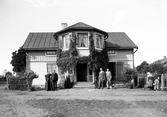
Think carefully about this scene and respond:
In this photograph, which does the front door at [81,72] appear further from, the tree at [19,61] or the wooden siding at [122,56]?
the tree at [19,61]

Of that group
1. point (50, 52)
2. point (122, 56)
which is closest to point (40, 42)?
point (50, 52)

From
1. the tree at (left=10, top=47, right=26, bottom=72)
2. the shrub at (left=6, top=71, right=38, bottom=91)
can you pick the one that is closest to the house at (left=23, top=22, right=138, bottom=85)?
the shrub at (left=6, top=71, right=38, bottom=91)

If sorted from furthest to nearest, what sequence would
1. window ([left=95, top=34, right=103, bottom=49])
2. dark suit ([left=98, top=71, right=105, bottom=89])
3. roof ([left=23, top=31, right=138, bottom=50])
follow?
roof ([left=23, top=31, right=138, bottom=50]), window ([left=95, top=34, right=103, bottom=49]), dark suit ([left=98, top=71, right=105, bottom=89])

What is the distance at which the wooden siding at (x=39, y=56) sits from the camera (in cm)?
2144

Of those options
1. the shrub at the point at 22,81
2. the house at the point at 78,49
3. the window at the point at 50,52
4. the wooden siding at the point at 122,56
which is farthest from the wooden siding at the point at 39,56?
the wooden siding at the point at 122,56

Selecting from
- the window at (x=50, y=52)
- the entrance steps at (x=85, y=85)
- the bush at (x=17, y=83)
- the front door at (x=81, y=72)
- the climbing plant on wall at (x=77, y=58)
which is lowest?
the entrance steps at (x=85, y=85)

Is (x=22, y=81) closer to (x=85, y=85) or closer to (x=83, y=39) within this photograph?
(x=85, y=85)

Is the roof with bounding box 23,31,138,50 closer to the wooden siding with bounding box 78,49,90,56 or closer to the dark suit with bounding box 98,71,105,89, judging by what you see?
the wooden siding with bounding box 78,49,90,56

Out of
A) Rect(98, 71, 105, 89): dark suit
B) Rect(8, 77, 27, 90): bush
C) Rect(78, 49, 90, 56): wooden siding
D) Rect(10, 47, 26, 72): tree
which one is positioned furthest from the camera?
Rect(10, 47, 26, 72): tree

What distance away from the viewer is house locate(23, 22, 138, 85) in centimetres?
1856

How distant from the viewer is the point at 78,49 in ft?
60.4

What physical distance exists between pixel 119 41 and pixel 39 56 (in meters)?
10.3

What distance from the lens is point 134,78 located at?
17.0 meters

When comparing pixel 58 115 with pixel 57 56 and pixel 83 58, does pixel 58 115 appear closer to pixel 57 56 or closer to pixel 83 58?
pixel 83 58
